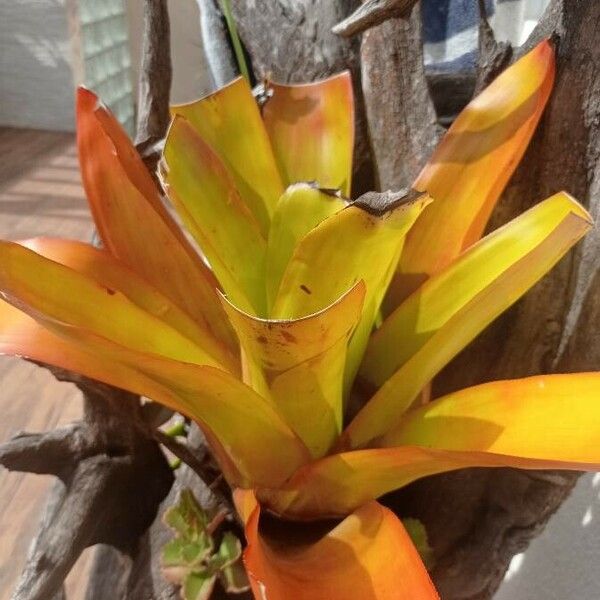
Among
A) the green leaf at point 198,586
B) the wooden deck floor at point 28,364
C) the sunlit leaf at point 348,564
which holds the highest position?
the sunlit leaf at point 348,564

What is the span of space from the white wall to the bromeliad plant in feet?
4.07

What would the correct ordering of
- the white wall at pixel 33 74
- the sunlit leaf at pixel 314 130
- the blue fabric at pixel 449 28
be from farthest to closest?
the white wall at pixel 33 74
the blue fabric at pixel 449 28
the sunlit leaf at pixel 314 130

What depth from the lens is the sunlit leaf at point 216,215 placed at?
0.23m

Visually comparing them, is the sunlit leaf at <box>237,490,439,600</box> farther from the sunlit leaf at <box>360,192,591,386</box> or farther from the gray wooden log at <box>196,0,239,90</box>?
the gray wooden log at <box>196,0,239,90</box>

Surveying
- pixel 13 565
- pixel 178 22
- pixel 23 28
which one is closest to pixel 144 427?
pixel 13 565

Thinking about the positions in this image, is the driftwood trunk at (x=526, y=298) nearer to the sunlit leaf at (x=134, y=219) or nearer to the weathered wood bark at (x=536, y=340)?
the weathered wood bark at (x=536, y=340)

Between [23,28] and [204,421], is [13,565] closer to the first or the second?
[204,421]

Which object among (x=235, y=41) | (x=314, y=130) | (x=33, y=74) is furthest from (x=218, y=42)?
(x=33, y=74)

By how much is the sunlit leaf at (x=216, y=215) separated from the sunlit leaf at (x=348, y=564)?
0.25ft

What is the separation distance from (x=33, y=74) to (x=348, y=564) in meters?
1.42

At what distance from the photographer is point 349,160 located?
285 mm

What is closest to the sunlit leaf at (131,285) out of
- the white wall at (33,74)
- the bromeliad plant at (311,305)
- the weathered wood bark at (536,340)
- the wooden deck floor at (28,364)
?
the bromeliad plant at (311,305)

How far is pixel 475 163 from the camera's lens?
0.87 feet

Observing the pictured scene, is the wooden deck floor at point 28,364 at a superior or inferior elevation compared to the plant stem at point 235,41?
inferior
